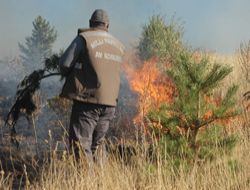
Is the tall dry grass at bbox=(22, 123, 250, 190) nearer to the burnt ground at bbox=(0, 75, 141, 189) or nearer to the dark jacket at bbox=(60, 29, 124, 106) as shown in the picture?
the burnt ground at bbox=(0, 75, 141, 189)

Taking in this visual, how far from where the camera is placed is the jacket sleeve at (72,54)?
18.2 ft

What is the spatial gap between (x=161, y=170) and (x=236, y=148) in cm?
118

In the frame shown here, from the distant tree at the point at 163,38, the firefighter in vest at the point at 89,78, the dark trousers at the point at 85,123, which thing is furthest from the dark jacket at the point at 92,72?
the distant tree at the point at 163,38

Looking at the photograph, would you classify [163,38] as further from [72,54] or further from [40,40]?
[40,40]

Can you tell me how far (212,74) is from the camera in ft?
18.5

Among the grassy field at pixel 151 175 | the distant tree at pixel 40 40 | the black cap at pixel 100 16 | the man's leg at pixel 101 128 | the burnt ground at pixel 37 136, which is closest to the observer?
the grassy field at pixel 151 175

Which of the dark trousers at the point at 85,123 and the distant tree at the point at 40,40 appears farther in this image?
the distant tree at the point at 40,40

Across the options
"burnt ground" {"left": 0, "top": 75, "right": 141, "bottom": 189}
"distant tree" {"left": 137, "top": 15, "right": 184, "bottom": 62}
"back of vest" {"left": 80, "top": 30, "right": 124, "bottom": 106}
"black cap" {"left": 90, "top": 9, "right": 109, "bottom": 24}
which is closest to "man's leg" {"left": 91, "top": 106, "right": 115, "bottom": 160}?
"back of vest" {"left": 80, "top": 30, "right": 124, "bottom": 106}

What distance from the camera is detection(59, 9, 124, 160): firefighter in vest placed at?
18.5 ft

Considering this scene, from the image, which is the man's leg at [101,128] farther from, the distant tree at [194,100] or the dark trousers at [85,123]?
the distant tree at [194,100]

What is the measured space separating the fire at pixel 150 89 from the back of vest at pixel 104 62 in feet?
1.53

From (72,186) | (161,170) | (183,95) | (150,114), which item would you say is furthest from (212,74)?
(72,186)

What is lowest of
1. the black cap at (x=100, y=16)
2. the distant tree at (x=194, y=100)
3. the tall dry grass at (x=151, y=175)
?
the tall dry grass at (x=151, y=175)

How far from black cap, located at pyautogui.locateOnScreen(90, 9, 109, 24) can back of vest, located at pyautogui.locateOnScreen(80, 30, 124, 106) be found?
0.12 metres
